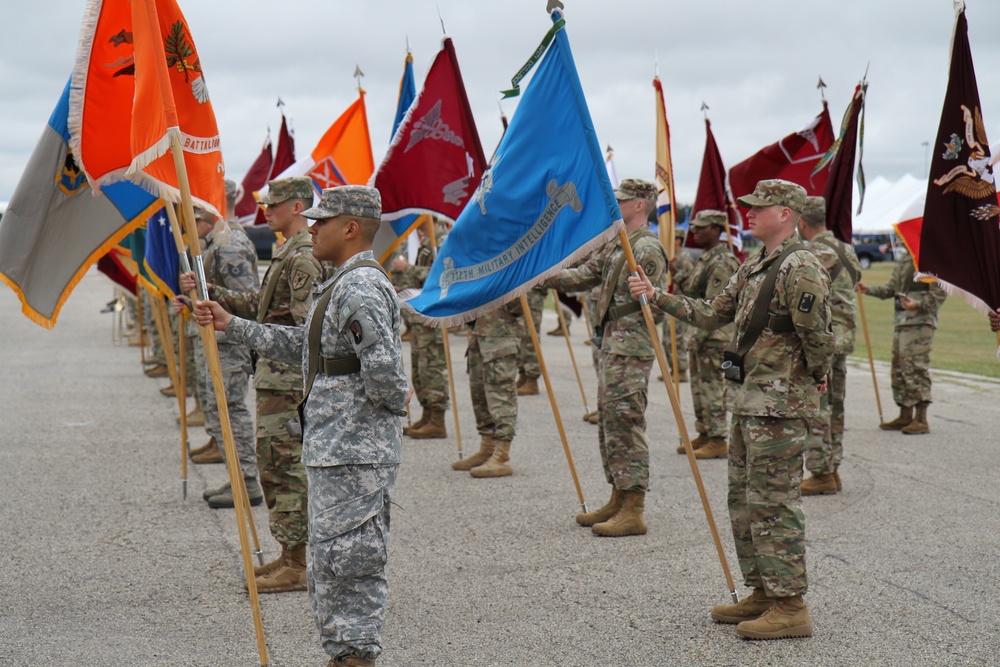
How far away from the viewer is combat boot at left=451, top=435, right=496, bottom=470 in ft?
30.3

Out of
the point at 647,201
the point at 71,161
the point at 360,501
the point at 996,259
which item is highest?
the point at 71,161

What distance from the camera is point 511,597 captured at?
19.0 feet

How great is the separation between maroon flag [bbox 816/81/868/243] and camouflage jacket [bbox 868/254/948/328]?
1.82 m

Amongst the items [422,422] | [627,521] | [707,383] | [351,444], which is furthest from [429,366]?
[351,444]

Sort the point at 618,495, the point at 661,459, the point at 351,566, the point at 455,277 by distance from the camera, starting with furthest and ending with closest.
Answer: the point at 661,459
the point at 618,495
the point at 455,277
the point at 351,566

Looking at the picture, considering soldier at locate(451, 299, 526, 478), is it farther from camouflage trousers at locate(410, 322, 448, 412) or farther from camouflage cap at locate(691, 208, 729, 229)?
camouflage cap at locate(691, 208, 729, 229)

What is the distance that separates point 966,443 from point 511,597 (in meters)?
6.45

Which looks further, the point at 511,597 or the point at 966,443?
the point at 966,443

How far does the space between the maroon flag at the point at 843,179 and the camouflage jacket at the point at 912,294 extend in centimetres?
182

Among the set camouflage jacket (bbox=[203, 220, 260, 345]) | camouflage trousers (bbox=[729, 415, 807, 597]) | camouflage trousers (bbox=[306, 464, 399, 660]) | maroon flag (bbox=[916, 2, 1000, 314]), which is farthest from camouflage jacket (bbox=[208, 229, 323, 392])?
maroon flag (bbox=[916, 2, 1000, 314])

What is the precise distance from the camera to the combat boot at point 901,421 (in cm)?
1103

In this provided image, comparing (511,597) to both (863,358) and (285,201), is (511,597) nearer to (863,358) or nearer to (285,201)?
(285,201)

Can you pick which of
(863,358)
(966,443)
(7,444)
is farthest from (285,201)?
(863,358)

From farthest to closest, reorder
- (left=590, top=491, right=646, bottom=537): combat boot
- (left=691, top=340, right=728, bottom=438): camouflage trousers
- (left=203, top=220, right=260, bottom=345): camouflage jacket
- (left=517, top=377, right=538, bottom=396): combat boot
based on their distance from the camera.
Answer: (left=517, top=377, right=538, bottom=396): combat boot → (left=691, top=340, right=728, bottom=438): camouflage trousers → (left=203, top=220, right=260, bottom=345): camouflage jacket → (left=590, top=491, right=646, bottom=537): combat boot
